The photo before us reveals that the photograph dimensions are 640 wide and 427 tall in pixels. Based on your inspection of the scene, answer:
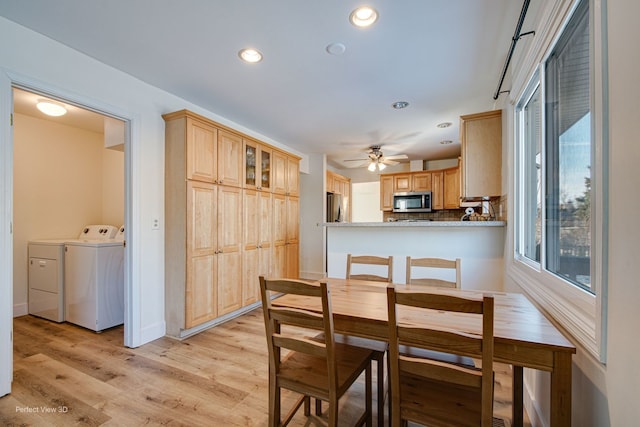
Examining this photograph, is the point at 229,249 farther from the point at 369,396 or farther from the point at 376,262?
the point at 369,396

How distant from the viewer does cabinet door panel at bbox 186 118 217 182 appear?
9.25ft

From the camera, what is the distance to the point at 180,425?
1640 millimetres

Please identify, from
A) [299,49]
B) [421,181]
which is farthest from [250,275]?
[421,181]

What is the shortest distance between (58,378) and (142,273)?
36.7 inches

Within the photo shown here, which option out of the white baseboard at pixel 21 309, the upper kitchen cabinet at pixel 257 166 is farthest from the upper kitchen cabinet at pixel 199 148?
the white baseboard at pixel 21 309

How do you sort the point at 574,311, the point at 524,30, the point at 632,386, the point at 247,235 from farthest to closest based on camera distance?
1. the point at 247,235
2. the point at 524,30
3. the point at 574,311
4. the point at 632,386

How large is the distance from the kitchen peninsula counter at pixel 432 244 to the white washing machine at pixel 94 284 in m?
2.48

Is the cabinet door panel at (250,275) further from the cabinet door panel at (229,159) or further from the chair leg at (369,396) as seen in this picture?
the chair leg at (369,396)

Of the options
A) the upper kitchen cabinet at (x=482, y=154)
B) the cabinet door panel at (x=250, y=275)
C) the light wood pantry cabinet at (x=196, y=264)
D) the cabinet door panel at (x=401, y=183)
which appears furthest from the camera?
the cabinet door panel at (x=401, y=183)

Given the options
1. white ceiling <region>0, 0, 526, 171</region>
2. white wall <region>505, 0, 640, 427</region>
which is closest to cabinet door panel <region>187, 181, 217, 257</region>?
white ceiling <region>0, 0, 526, 171</region>

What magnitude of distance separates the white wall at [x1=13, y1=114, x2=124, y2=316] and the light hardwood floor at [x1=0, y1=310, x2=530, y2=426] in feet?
4.23

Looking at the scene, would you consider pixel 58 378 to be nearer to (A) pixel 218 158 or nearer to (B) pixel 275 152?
(A) pixel 218 158

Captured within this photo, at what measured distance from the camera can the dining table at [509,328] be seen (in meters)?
1.00

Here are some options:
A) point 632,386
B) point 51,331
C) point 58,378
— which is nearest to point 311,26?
point 632,386
